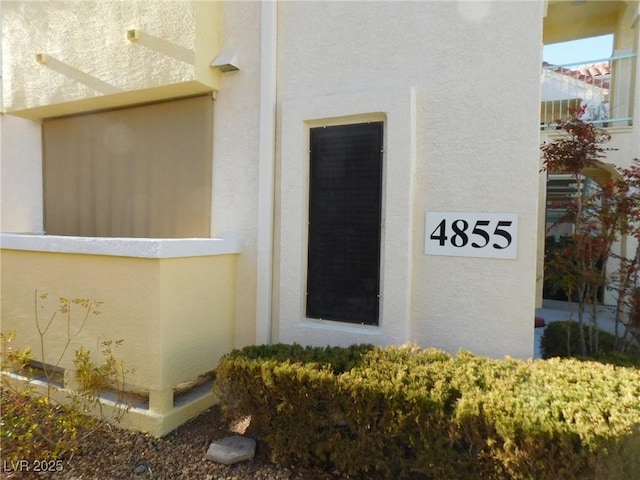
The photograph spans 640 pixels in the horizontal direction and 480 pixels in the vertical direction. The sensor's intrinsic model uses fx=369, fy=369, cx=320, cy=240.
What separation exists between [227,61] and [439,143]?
9.00ft

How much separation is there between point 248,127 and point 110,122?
2455mm

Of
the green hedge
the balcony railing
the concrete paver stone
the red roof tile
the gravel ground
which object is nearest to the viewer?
the green hedge

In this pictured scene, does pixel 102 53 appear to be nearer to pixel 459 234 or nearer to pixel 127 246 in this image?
pixel 127 246

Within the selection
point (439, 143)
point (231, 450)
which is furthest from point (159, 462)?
point (439, 143)

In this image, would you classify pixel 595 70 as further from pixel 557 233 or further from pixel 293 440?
pixel 293 440

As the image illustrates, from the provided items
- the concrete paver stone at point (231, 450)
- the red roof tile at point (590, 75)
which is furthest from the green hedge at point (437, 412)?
the red roof tile at point (590, 75)

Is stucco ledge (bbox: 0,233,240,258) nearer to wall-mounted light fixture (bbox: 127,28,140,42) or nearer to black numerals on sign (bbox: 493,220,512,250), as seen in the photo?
wall-mounted light fixture (bbox: 127,28,140,42)

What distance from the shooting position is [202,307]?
162 inches

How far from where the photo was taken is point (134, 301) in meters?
3.69

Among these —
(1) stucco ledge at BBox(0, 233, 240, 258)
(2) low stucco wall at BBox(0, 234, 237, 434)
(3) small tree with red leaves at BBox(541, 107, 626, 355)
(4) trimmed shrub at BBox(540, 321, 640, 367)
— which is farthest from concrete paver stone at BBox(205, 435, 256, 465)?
(3) small tree with red leaves at BBox(541, 107, 626, 355)

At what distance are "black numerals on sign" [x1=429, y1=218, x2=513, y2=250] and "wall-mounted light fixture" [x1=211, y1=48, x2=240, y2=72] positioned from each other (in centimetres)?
315

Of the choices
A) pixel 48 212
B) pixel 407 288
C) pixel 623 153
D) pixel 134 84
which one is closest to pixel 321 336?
pixel 407 288

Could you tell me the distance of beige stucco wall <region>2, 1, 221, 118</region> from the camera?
450 cm

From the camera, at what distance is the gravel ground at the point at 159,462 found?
299 centimetres
